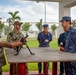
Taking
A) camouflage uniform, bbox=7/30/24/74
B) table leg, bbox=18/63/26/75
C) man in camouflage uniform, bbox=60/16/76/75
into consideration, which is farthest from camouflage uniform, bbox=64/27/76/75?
camouflage uniform, bbox=7/30/24/74

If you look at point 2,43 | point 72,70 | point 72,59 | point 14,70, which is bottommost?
point 14,70

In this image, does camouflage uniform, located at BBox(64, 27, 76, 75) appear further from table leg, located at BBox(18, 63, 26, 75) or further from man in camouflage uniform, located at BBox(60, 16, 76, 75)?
table leg, located at BBox(18, 63, 26, 75)

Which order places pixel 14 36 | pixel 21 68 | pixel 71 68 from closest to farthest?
pixel 21 68, pixel 71 68, pixel 14 36

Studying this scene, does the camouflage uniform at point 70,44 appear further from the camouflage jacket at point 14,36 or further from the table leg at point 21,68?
the camouflage jacket at point 14,36

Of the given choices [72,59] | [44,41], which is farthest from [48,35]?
[72,59]

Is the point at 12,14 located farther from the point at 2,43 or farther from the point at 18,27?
the point at 2,43

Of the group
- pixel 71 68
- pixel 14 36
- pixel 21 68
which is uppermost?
pixel 14 36

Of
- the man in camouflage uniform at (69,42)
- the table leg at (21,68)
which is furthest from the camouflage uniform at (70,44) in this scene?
the table leg at (21,68)

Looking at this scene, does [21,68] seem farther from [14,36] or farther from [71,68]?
[14,36]

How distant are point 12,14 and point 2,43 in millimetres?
20009

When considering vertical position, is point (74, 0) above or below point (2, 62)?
above

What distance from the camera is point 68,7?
725cm

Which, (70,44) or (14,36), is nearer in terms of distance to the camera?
(70,44)

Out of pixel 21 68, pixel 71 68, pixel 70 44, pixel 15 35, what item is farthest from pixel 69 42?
pixel 15 35
